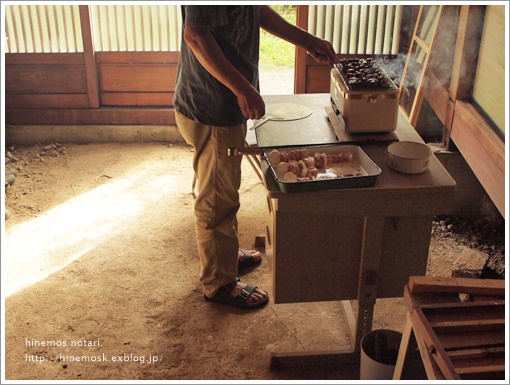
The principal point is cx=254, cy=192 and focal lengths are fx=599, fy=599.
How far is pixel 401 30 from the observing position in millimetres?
5680

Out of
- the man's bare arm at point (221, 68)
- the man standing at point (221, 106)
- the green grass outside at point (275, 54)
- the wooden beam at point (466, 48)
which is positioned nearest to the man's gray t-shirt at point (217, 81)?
the man standing at point (221, 106)

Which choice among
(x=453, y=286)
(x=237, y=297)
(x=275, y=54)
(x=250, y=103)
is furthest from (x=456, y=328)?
(x=275, y=54)

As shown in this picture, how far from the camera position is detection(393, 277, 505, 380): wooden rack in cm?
210

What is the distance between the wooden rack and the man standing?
129 centimetres

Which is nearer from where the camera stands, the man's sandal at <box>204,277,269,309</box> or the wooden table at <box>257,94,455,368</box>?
the wooden table at <box>257,94,455,368</box>

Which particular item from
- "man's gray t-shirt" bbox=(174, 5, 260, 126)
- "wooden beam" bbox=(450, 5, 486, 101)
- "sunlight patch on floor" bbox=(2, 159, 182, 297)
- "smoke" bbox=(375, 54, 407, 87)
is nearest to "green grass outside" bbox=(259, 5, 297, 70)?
"smoke" bbox=(375, 54, 407, 87)

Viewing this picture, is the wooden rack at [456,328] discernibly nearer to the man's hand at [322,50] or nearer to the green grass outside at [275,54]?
the man's hand at [322,50]

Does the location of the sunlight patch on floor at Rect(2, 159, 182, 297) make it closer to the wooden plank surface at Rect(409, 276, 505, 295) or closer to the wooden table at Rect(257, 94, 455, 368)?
the wooden table at Rect(257, 94, 455, 368)

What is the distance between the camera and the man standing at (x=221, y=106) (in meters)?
3.05

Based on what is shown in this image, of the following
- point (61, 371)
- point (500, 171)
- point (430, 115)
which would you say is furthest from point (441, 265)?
point (61, 371)

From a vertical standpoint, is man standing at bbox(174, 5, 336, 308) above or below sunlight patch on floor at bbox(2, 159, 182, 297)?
above

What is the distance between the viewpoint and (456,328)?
2275 mm

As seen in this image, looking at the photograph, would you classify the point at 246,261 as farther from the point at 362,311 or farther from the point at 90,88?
the point at 90,88

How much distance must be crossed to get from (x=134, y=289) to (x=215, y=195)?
96cm
